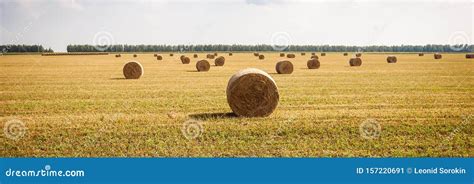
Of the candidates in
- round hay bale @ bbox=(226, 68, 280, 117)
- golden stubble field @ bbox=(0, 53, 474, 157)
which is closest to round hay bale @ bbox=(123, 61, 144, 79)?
golden stubble field @ bbox=(0, 53, 474, 157)

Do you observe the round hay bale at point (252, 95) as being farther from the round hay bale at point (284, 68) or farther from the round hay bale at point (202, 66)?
the round hay bale at point (202, 66)

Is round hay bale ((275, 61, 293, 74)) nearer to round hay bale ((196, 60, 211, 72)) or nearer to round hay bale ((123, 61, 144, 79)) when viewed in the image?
round hay bale ((196, 60, 211, 72))

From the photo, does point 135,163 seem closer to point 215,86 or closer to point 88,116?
point 88,116

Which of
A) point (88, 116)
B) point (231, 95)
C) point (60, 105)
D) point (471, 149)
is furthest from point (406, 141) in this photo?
point (60, 105)

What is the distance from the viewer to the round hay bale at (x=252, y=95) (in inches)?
597

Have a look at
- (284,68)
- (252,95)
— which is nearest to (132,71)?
(284,68)

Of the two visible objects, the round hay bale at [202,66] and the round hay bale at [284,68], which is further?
the round hay bale at [202,66]

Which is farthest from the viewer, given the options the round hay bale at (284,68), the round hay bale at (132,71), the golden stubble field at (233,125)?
the round hay bale at (284,68)

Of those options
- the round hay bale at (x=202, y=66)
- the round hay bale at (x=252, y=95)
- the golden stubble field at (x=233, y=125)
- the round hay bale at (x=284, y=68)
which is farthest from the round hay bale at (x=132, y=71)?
the round hay bale at (x=252, y=95)

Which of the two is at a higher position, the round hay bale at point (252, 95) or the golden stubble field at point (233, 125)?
the round hay bale at point (252, 95)

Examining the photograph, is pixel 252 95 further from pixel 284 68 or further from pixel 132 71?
pixel 284 68

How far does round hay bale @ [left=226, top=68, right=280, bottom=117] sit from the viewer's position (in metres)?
15.2

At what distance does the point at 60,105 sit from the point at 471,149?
13.8m

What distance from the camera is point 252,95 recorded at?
50.2ft
